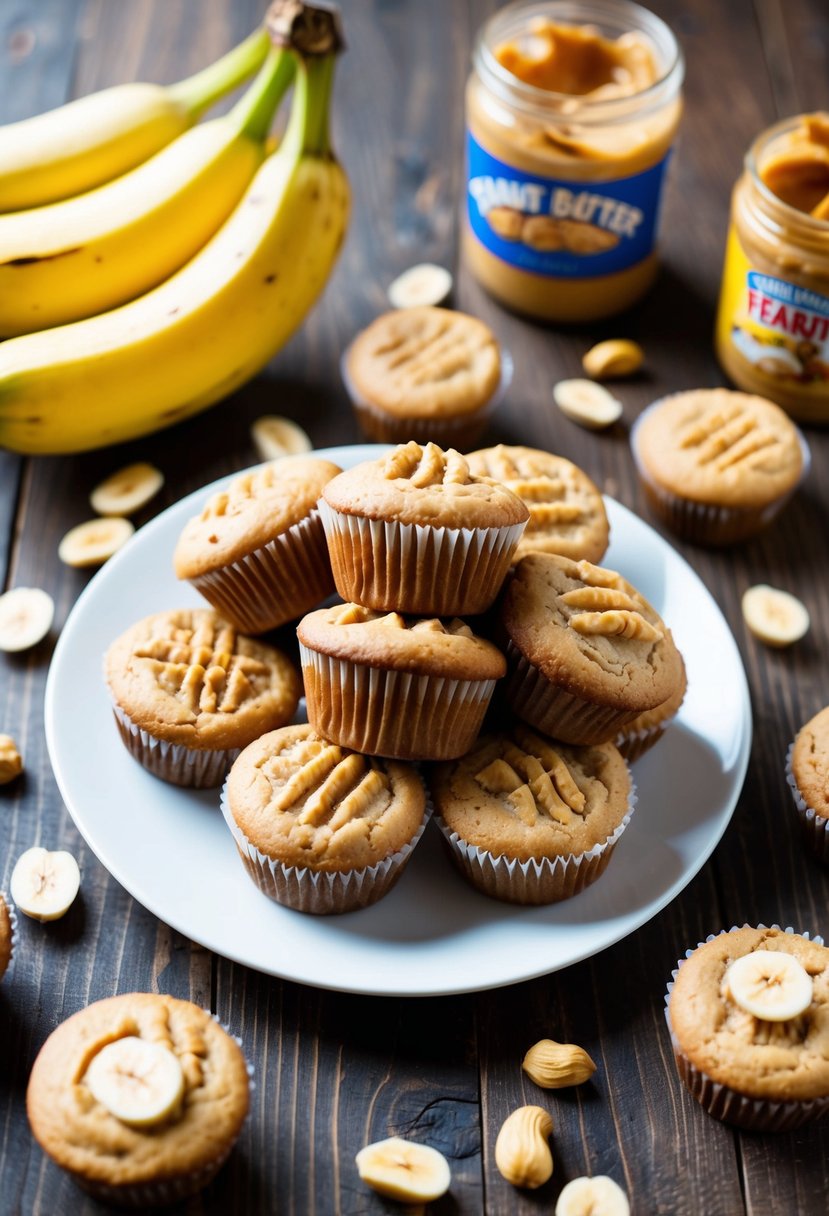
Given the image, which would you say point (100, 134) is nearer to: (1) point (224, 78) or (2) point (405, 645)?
(1) point (224, 78)

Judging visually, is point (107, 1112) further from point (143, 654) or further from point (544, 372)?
point (544, 372)

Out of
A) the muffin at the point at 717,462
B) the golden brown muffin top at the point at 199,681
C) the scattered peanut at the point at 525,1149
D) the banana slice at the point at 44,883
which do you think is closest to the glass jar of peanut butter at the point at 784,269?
the muffin at the point at 717,462

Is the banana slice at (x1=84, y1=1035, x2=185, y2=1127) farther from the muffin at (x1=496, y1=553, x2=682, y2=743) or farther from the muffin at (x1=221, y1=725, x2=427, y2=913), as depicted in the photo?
the muffin at (x1=496, y1=553, x2=682, y2=743)

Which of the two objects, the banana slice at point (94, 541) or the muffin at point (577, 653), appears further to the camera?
the banana slice at point (94, 541)

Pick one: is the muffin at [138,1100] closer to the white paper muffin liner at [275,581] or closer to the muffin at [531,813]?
the muffin at [531,813]

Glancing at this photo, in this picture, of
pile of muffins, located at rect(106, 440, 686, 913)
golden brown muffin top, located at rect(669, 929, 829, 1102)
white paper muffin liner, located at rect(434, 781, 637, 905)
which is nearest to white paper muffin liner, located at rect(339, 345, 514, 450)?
pile of muffins, located at rect(106, 440, 686, 913)

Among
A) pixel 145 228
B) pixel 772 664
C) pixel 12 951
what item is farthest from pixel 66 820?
pixel 772 664
